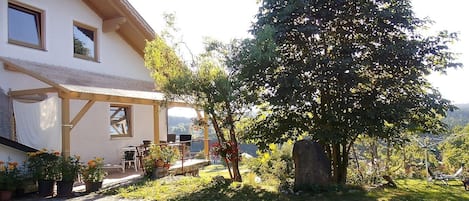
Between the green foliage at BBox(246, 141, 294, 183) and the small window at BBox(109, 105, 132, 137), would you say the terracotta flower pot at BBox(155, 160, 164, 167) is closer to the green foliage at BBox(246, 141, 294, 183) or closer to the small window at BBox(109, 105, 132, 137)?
the green foliage at BBox(246, 141, 294, 183)

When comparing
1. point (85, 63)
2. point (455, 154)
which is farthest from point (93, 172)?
point (455, 154)

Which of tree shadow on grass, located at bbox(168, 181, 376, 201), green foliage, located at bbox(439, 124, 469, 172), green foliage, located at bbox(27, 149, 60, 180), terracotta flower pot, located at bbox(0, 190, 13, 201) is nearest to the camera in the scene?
tree shadow on grass, located at bbox(168, 181, 376, 201)

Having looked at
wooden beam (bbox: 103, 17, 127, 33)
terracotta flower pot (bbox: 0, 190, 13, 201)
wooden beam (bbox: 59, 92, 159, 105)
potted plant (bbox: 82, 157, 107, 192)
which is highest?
wooden beam (bbox: 103, 17, 127, 33)

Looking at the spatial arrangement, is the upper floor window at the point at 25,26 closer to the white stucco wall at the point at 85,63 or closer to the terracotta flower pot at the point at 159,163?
the white stucco wall at the point at 85,63

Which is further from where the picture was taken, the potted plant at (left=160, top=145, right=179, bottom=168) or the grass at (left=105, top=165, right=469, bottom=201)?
the potted plant at (left=160, top=145, right=179, bottom=168)

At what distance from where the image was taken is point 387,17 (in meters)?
8.89

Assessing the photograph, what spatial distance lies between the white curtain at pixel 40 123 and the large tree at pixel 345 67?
4743mm

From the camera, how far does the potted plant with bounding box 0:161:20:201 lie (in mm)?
8234

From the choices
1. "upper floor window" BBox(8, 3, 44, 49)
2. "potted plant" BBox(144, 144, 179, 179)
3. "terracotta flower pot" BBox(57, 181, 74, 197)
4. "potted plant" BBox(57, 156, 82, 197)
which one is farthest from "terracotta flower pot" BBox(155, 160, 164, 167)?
"upper floor window" BBox(8, 3, 44, 49)

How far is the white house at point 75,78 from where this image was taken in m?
9.70

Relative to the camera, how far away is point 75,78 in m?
10.8

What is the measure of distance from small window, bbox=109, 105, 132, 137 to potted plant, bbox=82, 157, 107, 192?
4899 millimetres

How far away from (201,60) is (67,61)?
531cm

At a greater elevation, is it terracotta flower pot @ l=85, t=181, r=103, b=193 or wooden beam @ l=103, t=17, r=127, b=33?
wooden beam @ l=103, t=17, r=127, b=33
